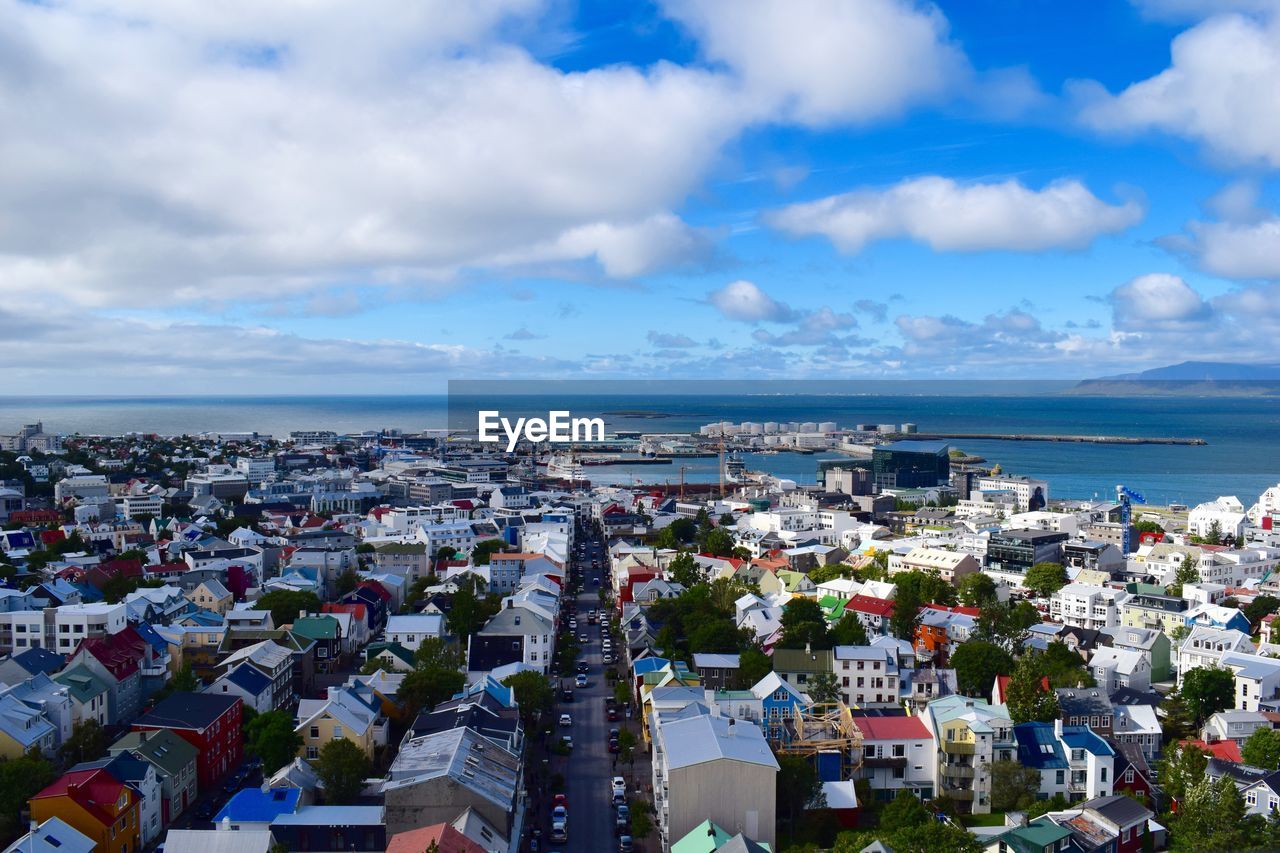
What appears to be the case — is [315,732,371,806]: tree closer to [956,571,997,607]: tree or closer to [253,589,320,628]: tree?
A: [253,589,320,628]: tree

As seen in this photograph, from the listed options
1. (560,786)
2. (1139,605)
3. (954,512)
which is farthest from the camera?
(954,512)

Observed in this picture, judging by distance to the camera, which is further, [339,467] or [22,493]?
[339,467]

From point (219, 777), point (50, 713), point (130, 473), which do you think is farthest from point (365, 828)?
point (130, 473)

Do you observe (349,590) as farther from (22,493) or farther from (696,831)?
(22,493)

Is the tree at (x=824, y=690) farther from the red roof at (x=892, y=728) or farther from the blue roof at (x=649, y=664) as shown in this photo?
the blue roof at (x=649, y=664)

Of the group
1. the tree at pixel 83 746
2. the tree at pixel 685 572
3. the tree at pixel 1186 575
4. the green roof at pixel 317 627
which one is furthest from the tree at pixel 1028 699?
the tree at pixel 83 746

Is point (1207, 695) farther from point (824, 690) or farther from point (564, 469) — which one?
point (564, 469)

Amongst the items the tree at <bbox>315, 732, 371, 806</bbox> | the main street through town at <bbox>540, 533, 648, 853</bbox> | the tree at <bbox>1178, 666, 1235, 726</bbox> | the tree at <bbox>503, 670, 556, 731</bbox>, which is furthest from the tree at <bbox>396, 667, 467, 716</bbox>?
the tree at <bbox>1178, 666, 1235, 726</bbox>
